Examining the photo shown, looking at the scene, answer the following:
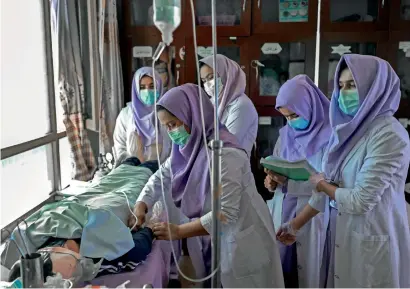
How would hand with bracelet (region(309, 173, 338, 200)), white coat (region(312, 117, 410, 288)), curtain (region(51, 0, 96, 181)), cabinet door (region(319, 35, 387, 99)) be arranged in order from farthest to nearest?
cabinet door (region(319, 35, 387, 99)) → curtain (region(51, 0, 96, 181)) → hand with bracelet (region(309, 173, 338, 200)) → white coat (region(312, 117, 410, 288))

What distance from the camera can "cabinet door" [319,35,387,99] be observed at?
127 inches

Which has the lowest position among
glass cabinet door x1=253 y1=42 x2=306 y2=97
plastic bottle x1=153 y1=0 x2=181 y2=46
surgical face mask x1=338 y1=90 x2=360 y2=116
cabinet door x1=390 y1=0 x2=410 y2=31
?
surgical face mask x1=338 y1=90 x2=360 y2=116

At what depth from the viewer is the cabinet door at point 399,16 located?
10.3 feet

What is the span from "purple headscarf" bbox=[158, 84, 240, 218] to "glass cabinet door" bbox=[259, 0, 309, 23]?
72.8 inches

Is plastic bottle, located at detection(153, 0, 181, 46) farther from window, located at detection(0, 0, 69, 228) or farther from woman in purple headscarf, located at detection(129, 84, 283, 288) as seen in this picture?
window, located at detection(0, 0, 69, 228)

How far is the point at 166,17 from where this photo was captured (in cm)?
99

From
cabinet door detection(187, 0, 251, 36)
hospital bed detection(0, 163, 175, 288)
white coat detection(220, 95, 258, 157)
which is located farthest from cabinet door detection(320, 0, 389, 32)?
hospital bed detection(0, 163, 175, 288)

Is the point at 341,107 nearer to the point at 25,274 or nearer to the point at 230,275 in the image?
the point at 230,275

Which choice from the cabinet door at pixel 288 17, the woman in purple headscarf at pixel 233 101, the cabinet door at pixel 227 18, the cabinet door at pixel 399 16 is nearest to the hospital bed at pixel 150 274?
the woman in purple headscarf at pixel 233 101

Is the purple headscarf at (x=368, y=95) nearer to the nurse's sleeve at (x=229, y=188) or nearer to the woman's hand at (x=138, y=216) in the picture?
the nurse's sleeve at (x=229, y=188)

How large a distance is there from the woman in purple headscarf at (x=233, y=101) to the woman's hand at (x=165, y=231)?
101 cm

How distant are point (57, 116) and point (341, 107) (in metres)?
2.06

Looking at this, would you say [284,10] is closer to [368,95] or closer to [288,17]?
[288,17]

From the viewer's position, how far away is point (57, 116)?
3021mm
